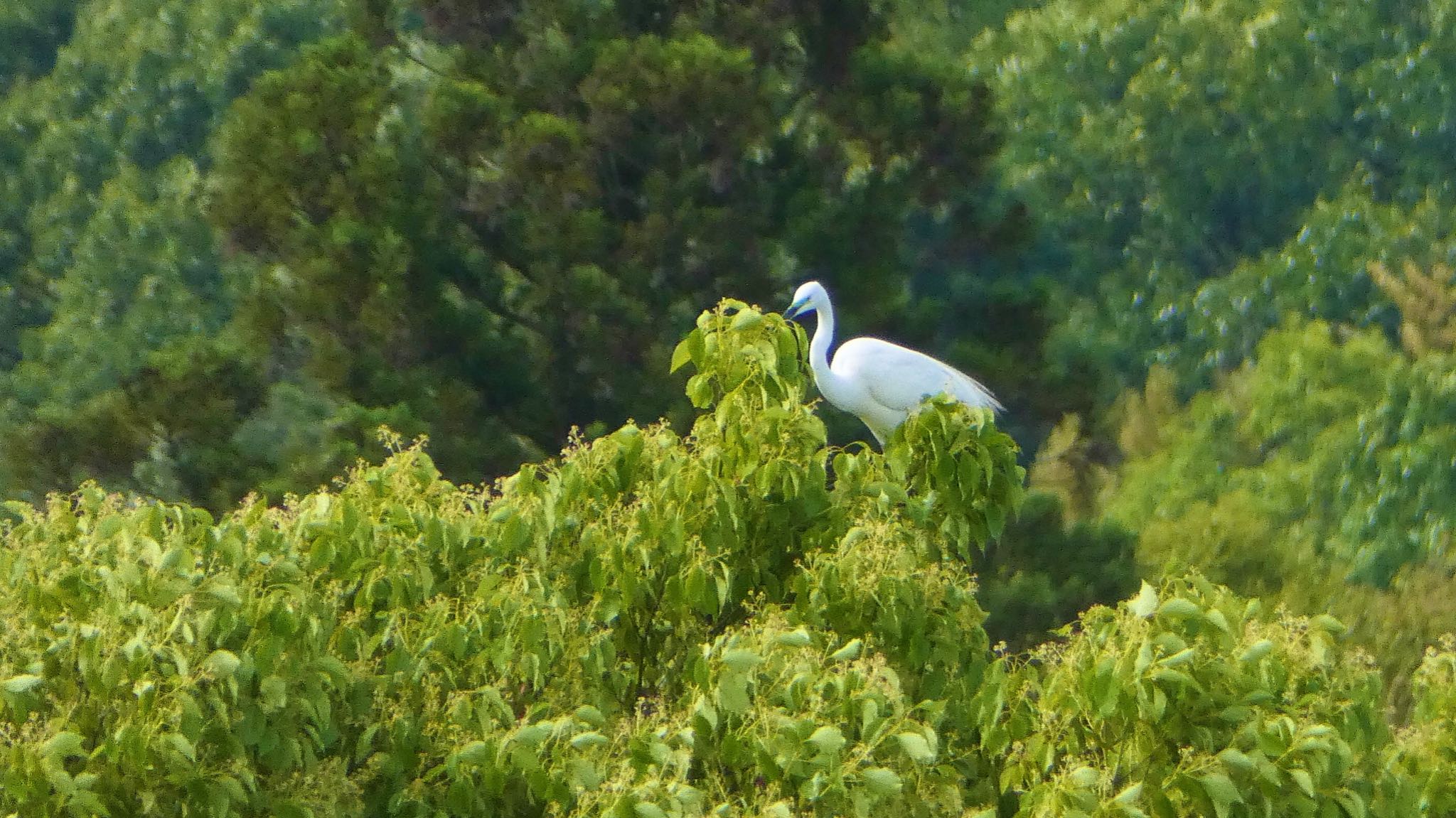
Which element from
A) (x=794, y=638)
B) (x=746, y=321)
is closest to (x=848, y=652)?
(x=794, y=638)

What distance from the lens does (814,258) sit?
17719 millimetres

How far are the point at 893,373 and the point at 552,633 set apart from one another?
423 cm

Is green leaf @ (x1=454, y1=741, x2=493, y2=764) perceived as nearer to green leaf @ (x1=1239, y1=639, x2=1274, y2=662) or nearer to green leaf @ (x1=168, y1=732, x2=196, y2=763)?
green leaf @ (x1=168, y1=732, x2=196, y2=763)

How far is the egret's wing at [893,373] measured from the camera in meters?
10.1

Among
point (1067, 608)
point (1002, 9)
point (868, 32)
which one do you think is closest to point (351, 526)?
point (1067, 608)

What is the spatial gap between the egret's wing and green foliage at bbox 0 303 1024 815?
298 centimetres

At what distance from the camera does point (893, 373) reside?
10180 mm

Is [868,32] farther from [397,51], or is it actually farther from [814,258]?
[397,51]

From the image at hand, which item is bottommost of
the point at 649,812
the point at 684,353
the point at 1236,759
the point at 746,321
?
the point at 649,812

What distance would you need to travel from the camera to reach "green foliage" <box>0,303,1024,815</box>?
17.9ft

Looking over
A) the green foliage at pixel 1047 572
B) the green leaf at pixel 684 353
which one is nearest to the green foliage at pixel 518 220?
the green foliage at pixel 1047 572

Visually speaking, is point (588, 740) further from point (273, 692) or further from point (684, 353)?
point (684, 353)

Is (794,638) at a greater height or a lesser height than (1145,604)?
lesser

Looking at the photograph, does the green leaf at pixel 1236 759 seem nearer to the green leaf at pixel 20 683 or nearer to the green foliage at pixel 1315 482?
the green leaf at pixel 20 683
